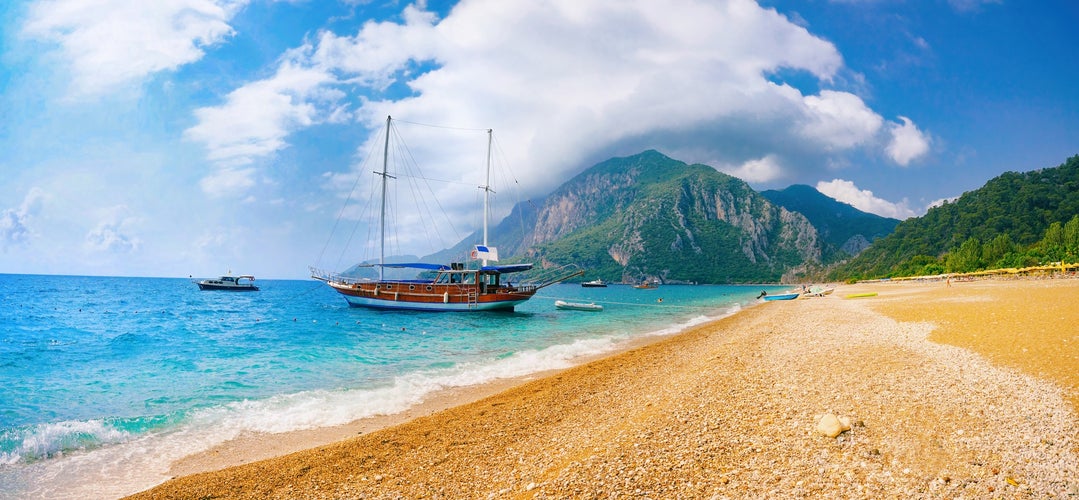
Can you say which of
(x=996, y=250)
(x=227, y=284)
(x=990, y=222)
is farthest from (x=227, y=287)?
(x=990, y=222)

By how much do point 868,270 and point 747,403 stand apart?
157m

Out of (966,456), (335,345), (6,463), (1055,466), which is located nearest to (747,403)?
(966,456)

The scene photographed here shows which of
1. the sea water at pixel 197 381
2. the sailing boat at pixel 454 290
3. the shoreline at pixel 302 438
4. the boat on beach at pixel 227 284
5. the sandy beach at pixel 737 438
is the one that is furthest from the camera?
the boat on beach at pixel 227 284

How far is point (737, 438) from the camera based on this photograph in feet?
21.7

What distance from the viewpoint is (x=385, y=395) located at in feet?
43.4

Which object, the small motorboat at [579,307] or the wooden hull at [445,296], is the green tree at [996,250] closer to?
the small motorboat at [579,307]

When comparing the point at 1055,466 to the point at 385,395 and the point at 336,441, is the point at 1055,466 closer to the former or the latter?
the point at 336,441

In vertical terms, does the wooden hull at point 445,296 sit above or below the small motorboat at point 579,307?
above

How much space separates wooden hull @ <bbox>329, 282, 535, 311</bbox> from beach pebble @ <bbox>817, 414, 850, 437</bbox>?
1575 inches

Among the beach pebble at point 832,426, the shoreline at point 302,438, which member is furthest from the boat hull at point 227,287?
the beach pebble at point 832,426

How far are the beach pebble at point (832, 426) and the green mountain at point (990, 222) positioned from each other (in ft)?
320

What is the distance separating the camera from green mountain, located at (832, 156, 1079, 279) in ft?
298

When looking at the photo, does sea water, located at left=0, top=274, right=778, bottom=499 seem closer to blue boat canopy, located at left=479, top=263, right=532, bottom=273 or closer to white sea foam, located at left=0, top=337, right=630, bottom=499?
white sea foam, located at left=0, top=337, right=630, bottom=499

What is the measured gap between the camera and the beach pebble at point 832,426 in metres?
6.36
